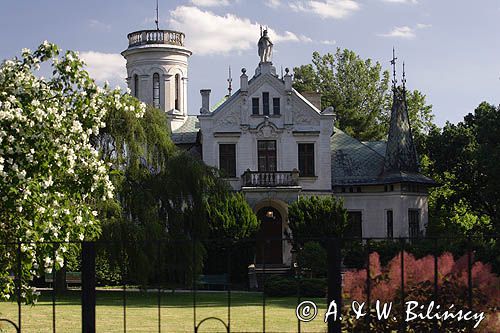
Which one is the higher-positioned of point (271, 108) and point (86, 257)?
point (271, 108)

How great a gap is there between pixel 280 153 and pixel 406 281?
25.5 m

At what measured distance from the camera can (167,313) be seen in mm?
21891

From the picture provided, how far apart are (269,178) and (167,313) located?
1508 cm

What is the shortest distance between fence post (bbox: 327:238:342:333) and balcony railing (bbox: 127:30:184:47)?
113ft

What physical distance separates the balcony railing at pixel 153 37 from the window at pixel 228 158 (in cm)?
818

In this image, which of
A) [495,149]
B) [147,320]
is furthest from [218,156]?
[147,320]

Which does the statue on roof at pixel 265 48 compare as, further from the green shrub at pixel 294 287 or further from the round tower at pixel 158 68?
the green shrub at pixel 294 287

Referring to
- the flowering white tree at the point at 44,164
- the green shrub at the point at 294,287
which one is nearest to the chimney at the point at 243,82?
the green shrub at the point at 294,287

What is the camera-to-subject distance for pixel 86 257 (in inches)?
355

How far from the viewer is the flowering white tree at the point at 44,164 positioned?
11.8 m

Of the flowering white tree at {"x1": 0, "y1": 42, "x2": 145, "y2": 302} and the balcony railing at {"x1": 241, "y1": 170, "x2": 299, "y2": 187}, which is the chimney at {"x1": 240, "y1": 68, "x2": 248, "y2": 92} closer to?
the balcony railing at {"x1": 241, "y1": 170, "x2": 299, "y2": 187}

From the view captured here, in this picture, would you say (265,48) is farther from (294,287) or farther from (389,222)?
(294,287)

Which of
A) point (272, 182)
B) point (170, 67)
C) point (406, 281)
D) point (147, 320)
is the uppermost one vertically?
point (170, 67)

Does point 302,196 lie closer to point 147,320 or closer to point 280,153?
point 280,153
